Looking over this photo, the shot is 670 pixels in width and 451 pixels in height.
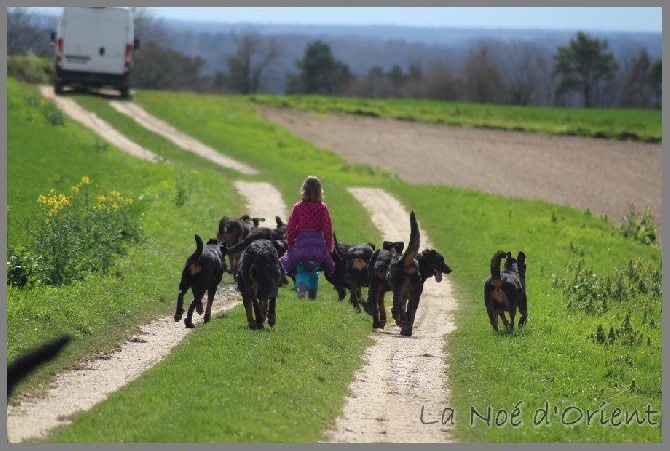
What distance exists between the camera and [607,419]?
1268 centimetres

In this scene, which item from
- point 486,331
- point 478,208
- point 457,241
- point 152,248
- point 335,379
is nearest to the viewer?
point 335,379

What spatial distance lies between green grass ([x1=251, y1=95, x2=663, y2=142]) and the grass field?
94.6 feet

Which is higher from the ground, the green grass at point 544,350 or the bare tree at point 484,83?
the bare tree at point 484,83

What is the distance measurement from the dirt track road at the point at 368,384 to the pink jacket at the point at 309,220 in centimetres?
170

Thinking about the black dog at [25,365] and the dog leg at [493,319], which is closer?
the black dog at [25,365]

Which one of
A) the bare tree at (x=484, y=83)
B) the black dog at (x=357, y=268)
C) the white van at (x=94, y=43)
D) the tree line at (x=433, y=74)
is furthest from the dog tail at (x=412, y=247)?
the bare tree at (x=484, y=83)

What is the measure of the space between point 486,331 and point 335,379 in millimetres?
4245

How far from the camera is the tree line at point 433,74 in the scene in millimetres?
95000

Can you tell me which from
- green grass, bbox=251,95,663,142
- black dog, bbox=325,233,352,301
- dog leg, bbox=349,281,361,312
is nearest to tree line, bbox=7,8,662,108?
green grass, bbox=251,95,663,142

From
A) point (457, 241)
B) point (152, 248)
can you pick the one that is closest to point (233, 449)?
point (152, 248)

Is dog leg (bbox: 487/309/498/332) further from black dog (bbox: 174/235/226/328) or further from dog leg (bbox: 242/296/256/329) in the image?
black dog (bbox: 174/235/226/328)

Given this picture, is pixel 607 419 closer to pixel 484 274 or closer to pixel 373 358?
pixel 373 358

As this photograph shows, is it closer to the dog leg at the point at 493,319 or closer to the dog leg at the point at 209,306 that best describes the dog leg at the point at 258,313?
the dog leg at the point at 209,306

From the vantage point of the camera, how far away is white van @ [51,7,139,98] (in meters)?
54.3
